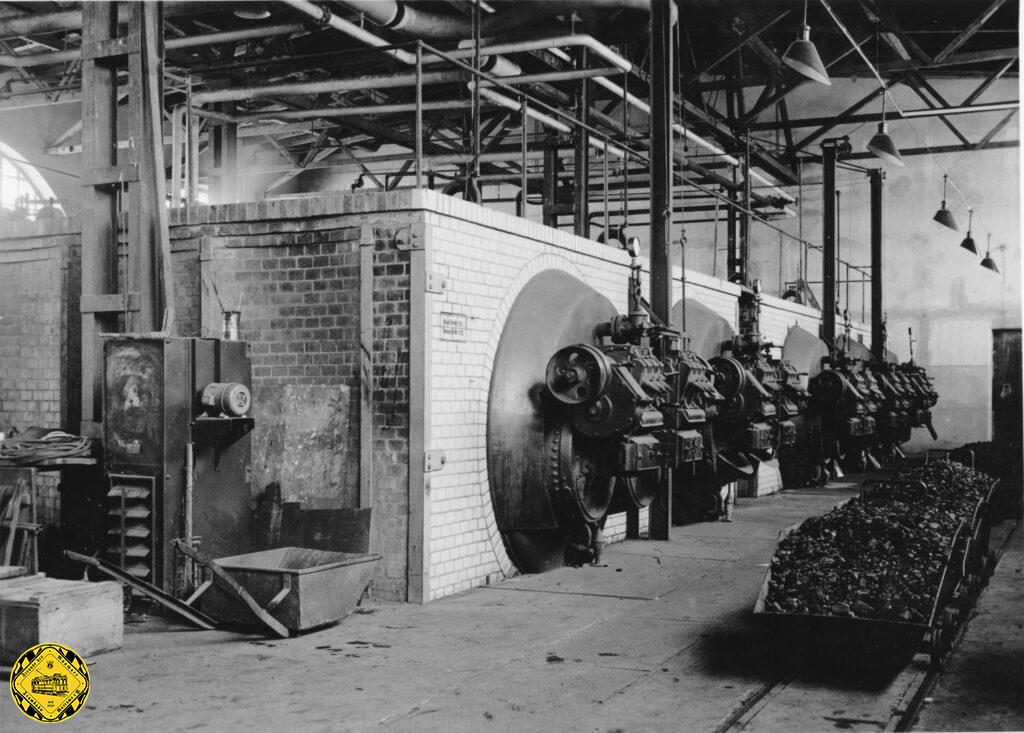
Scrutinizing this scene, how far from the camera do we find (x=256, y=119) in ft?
40.8

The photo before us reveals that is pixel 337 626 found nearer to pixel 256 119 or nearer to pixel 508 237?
pixel 508 237

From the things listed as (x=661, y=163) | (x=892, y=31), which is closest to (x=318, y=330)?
(x=661, y=163)

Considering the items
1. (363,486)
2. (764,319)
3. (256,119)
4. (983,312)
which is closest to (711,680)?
(363,486)

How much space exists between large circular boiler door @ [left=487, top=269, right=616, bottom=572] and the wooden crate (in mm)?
2926

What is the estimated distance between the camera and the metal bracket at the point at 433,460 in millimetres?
6645

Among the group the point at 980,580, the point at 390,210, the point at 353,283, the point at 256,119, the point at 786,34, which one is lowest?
the point at 980,580

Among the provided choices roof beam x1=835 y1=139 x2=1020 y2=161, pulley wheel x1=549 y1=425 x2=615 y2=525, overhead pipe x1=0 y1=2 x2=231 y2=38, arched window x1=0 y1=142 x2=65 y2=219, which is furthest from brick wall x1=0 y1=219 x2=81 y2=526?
roof beam x1=835 y1=139 x2=1020 y2=161

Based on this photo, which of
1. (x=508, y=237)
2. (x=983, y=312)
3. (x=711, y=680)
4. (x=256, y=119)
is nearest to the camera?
(x=711, y=680)

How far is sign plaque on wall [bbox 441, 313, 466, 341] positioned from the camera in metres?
6.88

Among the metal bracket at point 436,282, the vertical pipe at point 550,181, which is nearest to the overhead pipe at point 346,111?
the vertical pipe at point 550,181

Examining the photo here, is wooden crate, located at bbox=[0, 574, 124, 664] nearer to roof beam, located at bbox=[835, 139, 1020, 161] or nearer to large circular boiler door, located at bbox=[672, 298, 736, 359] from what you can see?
large circular boiler door, located at bbox=[672, 298, 736, 359]

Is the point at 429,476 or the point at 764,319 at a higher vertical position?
the point at 764,319

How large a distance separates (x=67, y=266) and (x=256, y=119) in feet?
15.9

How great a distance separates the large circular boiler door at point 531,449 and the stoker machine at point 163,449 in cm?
194
